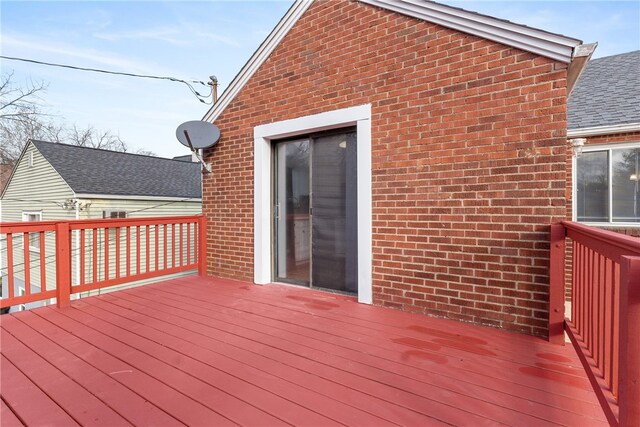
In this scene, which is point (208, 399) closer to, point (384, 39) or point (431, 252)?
point (431, 252)

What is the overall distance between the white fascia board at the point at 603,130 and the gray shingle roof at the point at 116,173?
1211 centimetres

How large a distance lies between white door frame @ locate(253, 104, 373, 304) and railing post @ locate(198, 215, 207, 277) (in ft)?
3.31

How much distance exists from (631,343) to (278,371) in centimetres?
170

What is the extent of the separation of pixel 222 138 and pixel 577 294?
14.6 ft

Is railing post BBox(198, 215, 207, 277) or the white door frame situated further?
railing post BBox(198, 215, 207, 277)

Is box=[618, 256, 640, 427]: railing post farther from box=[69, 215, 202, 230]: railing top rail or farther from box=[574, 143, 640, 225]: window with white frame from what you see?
box=[574, 143, 640, 225]: window with white frame

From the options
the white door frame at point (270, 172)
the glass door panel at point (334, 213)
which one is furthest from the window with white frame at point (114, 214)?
the glass door panel at point (334, 213)

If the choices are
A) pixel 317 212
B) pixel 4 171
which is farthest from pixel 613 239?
pixel 4 171

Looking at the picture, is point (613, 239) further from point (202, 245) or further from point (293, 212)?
point (202, 245)

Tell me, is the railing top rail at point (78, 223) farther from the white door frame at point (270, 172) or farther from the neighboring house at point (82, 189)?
the neighboring house at point (82, 189)

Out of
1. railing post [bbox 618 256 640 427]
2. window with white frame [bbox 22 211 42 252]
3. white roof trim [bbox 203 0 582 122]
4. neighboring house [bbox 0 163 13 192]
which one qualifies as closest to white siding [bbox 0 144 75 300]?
window with white frame [bbox 22 211 42 252]

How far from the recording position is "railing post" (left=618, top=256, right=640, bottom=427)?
1.13 metres

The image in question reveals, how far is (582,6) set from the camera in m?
6.58

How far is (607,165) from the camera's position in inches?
206
